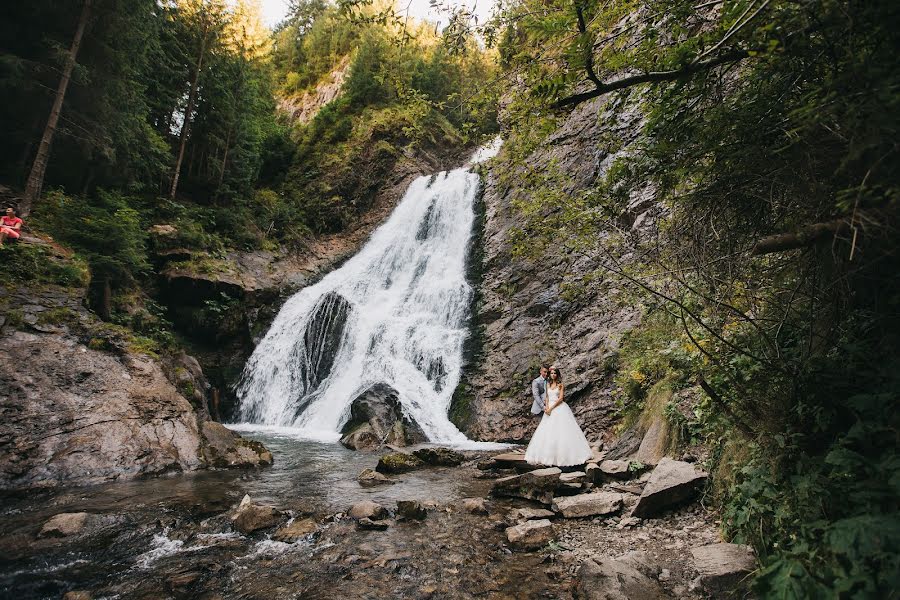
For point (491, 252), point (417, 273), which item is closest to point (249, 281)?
point (417, 273)

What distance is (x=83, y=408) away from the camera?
23.1 ft

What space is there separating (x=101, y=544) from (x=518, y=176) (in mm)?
6000

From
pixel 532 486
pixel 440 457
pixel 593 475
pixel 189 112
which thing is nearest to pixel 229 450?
pixel 440 457

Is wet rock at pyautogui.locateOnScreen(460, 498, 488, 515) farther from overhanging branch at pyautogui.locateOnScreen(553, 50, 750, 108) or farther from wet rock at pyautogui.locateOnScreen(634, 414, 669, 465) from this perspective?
overhanging branch at pyautogui.locateOnScreen(553, 50, 750, 108)

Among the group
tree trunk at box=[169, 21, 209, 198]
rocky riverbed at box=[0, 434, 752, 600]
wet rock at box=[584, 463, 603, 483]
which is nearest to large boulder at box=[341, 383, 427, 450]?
rocky riverbed at box=[0, 434, 752, 600]

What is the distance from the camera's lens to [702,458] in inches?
193

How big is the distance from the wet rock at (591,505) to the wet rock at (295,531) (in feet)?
9.85

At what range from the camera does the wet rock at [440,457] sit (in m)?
8.40

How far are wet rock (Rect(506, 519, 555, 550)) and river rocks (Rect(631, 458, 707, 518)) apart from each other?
3.19 ft

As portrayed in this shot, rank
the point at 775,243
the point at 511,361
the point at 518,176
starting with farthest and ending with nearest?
1. the point at 511,361
2. the point at 518,176
3. the point at 775,243

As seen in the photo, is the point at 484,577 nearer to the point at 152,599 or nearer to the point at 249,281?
the point at 152,599

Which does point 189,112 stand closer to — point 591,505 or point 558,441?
point 558,441

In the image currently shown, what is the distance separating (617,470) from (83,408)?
29.3ft

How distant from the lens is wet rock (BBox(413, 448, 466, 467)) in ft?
A: 27.6
